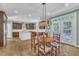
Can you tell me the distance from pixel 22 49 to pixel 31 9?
1.04 metres

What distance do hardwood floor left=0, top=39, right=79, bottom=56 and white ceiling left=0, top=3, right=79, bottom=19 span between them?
2.22 ft

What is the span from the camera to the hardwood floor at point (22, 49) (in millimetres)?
3307

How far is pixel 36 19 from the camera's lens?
3.39 metres

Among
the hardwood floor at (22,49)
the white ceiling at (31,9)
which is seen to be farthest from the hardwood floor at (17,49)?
the white ceiling at (31,9)

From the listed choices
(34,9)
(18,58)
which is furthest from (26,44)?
(34,9)

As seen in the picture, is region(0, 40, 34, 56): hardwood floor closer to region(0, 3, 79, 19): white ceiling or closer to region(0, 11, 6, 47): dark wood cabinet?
region(0, 11, 6, 47): dark wood cabinet

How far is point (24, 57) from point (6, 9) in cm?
128

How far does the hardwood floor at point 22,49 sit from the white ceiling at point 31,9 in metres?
0.68

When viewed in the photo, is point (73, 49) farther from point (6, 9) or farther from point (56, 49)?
point (6, 9)

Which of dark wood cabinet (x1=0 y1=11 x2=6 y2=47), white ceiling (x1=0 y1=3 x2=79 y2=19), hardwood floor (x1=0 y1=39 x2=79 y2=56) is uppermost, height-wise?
white ceiling (x1=0 y1=3 x2=79 y2=19)

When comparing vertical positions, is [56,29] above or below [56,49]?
above

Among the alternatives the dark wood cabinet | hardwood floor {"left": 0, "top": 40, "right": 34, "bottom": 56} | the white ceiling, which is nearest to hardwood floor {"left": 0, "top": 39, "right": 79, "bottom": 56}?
hardwood floor {"left": 0, "top": 40, "right": 34, "bottom": 56}

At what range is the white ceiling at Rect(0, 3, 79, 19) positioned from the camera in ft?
10.7

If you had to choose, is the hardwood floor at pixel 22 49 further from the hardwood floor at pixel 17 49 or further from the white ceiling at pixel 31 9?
the white ceiling at pixel 31 9
